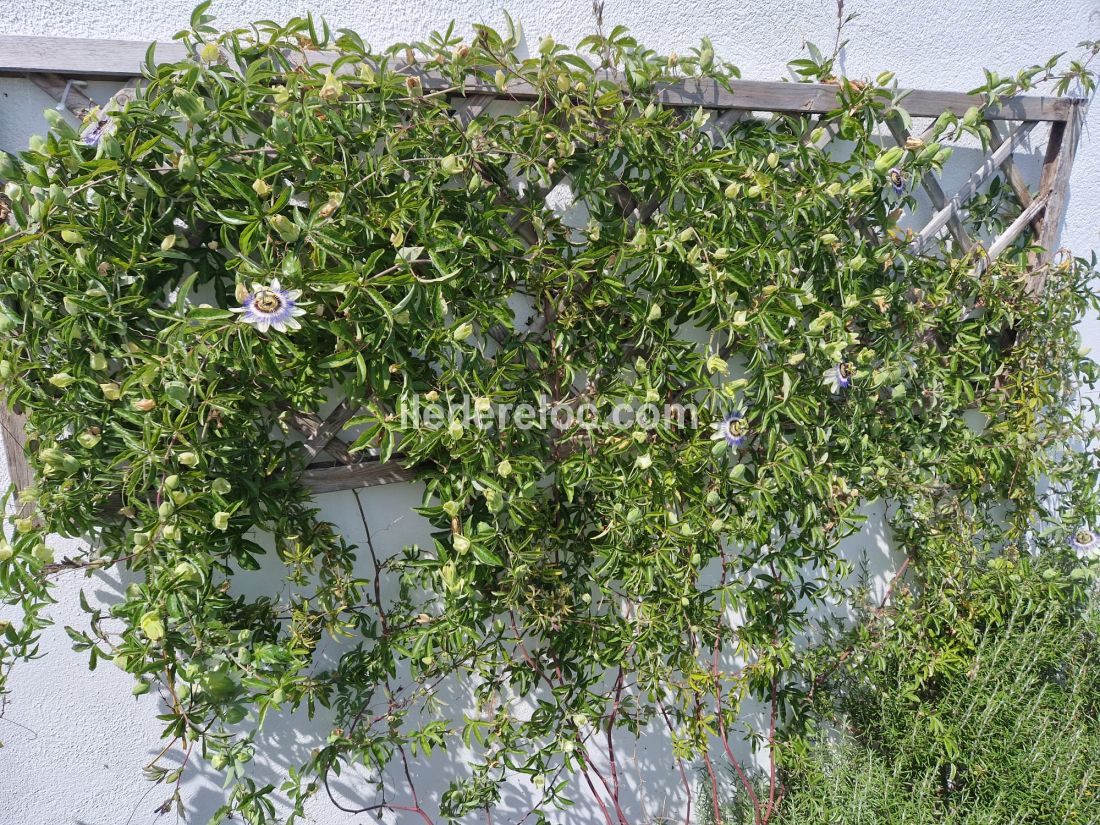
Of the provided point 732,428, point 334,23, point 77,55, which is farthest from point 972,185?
point 77,55

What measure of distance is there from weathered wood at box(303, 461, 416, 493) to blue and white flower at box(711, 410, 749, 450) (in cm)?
77

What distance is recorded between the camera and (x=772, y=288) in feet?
5.52

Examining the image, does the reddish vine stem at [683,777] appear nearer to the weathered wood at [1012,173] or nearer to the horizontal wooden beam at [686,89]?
the horizontal wooden beam at [686,89]

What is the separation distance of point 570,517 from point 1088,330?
200cm

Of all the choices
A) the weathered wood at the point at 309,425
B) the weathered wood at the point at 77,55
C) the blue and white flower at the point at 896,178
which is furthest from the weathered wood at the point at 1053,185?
the weathered wood at the point at 77,55

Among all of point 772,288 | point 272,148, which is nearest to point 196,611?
point 272,148

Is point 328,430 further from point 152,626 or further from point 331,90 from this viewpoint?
point 331,90

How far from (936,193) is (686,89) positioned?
34.4 inches

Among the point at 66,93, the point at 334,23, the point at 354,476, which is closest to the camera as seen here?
the point at 66,93

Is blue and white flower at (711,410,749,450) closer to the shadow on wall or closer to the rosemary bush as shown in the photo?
the shadow on wall

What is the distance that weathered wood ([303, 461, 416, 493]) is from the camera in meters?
1.62

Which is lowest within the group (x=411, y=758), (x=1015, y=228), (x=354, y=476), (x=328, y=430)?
(x=411, y=758)

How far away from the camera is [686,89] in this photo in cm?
169

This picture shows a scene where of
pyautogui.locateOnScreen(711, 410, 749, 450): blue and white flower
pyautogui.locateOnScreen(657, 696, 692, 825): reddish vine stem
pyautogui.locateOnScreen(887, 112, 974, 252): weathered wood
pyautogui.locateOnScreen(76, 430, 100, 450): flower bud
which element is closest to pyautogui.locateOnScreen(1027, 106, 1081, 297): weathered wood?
pyautogui.locateOnScreen(887, 112, 974, 252): weathered wood
